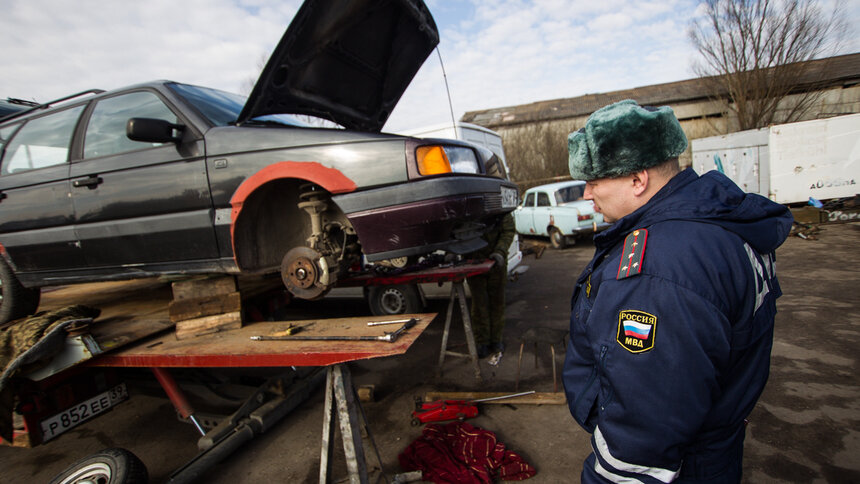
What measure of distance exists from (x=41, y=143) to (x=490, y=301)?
157 inches

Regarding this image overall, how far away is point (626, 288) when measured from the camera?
97 centimetres

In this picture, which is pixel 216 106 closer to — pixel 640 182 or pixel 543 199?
pixel 640 182

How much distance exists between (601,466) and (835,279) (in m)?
6.82

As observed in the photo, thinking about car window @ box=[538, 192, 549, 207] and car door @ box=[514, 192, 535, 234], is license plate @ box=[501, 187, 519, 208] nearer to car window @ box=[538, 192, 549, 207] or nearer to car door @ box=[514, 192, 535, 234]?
car window @ box=[538, 192, 549, 207]

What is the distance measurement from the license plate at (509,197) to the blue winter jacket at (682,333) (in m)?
1.78

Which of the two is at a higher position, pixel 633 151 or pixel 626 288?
pixel 633 151

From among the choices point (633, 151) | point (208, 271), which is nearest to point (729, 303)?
point (633, 151)

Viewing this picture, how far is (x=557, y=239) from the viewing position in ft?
32.4

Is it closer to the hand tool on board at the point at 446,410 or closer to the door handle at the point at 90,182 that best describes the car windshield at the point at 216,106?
the door handle at the point at 90,182

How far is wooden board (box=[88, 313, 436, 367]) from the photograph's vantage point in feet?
5.93

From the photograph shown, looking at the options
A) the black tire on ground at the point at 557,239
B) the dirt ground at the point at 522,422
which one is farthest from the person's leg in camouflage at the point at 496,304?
the black tire on ground at the point at 557,239

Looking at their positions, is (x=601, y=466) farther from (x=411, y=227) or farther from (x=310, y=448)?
(x=310, y=448)

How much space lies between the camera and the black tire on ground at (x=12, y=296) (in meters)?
3.00

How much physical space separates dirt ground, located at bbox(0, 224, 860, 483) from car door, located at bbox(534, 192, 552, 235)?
545 centimetres
